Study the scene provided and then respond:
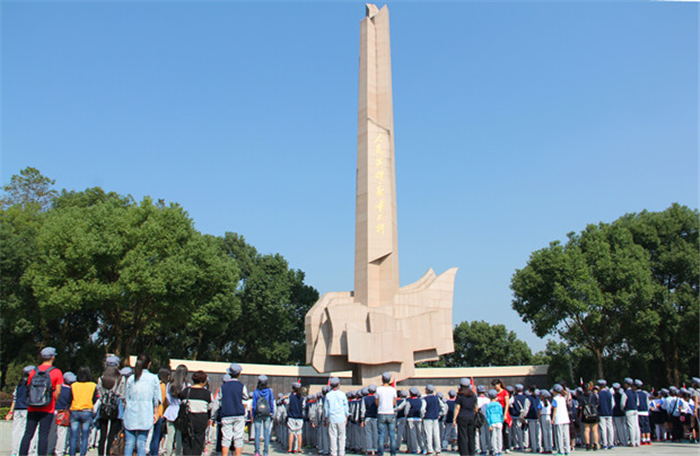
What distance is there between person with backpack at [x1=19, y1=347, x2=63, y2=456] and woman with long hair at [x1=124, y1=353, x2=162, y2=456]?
132 cm

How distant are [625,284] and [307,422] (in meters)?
18.7

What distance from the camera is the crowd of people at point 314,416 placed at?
6.83 m

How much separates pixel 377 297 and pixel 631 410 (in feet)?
30.4

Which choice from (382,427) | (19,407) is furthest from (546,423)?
(19,407)

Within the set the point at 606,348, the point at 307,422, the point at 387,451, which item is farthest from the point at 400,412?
the point at 606,348

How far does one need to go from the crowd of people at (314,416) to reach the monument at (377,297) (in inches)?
168

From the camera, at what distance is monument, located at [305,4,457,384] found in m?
18.4

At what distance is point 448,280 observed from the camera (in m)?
20.4

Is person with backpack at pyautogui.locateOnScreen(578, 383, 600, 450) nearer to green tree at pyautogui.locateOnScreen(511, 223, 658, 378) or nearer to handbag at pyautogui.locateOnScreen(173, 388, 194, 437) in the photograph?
handbag at pyautogui.locateOnScreen(173, 388, 194, 437)

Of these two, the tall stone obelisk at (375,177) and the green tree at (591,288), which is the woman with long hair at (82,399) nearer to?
the tall stone obelisk at (375,177)

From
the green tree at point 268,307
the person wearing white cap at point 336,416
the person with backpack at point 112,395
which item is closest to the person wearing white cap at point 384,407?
the person wearing white cap at point 336,416

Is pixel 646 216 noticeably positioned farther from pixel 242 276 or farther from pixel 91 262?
Answer: pixel 91 262

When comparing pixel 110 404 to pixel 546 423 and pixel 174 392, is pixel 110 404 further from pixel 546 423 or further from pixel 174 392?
pixel 546 423

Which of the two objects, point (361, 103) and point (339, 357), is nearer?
point (339, 357)
